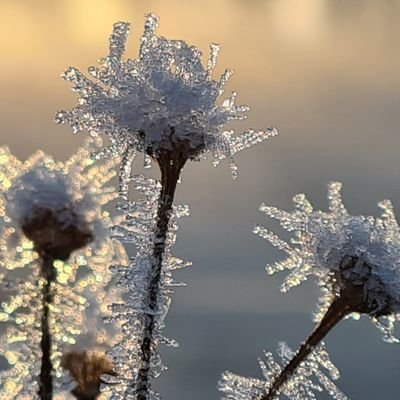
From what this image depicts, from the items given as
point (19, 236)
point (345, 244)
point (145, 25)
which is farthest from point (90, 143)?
point (345, 244)

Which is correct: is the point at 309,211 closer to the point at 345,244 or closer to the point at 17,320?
the point at 345,244

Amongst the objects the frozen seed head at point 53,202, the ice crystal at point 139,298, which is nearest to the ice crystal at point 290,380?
the ice crystal at point 139,298

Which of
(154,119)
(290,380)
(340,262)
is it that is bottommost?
(290,380)

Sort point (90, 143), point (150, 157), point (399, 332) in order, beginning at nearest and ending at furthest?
point (150, 157)
point (399, 332)
point (90, 143)

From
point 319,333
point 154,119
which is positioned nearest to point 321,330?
point 319,333

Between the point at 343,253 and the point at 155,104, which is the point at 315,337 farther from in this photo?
the point at 155,104

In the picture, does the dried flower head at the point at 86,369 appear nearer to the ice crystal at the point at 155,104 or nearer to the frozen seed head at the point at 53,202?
the frozen seed head at the point at 53,202
